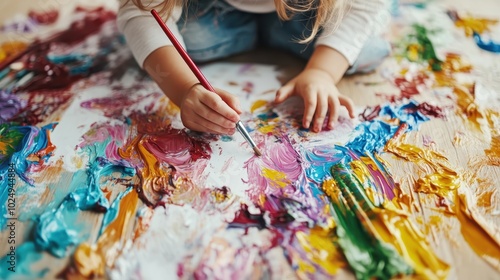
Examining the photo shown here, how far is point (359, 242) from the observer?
1.76 ft

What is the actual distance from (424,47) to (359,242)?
0.56 m

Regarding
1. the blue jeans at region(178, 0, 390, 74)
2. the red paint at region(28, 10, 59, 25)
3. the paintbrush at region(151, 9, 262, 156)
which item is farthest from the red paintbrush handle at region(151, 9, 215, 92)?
the red paint at region(28, 10, 59, 25)

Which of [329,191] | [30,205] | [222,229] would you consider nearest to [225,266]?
[222,229]

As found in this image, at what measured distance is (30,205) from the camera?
0.60m

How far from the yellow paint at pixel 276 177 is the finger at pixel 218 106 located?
0.09 m

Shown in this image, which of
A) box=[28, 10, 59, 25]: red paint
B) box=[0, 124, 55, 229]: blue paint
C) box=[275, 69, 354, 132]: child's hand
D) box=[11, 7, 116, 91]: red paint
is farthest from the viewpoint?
box=[28, 10, 59, 25]: red paint

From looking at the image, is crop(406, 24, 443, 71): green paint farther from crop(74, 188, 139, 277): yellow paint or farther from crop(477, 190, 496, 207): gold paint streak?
crop(74, 188, 139, 277): yellow paint

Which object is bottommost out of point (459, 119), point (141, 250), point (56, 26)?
point (56, 26)

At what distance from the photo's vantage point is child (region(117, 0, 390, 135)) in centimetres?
70

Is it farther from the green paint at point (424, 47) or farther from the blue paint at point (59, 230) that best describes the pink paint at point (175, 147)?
the green paint at point (424, 47)

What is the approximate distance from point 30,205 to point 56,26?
23.5 inches

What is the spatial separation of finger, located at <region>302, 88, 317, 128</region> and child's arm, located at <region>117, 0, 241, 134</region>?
0.12m

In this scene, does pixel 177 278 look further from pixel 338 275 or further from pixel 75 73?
pixel 75 73

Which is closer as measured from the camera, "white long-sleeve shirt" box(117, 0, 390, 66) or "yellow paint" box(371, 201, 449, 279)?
"yellow paint" box(371, 201, 449, 279)
